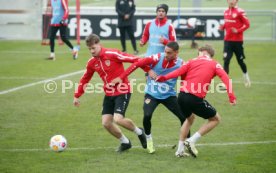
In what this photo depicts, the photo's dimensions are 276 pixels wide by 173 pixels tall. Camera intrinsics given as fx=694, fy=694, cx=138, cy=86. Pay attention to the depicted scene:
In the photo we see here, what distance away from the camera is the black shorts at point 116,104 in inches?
445

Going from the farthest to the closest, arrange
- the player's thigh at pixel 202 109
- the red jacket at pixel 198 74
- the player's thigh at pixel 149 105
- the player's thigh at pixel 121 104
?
the player's thigh at pixel 149 105, the player's thigh at pixel 121 104, the player's thigh at pixel 202 109, the red jacket at pixel 198 74

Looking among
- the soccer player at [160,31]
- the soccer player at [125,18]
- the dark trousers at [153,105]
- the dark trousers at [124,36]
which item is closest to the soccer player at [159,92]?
the dark trousers at [153,105]

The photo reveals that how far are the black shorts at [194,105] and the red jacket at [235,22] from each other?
299 inches

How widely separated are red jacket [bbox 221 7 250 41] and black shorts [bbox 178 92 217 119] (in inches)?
299

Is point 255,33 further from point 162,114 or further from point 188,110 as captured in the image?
point 188,110

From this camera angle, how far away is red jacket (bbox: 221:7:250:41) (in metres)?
18.3

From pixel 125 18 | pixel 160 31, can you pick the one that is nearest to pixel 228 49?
pixel 160 31

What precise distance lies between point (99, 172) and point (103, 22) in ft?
68.3

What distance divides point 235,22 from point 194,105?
309 inches

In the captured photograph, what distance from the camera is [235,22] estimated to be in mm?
18359

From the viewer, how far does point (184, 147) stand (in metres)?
11.5

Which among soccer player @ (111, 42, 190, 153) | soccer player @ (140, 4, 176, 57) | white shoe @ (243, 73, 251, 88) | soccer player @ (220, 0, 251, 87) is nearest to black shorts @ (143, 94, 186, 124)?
soccer player @ (111, 42, 190, 153)

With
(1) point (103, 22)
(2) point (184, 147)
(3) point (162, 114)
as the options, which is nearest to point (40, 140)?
(2) point (184, 147)

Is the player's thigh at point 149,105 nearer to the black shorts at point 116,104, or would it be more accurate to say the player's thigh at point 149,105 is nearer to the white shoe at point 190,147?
the black shorts at point 116,104
